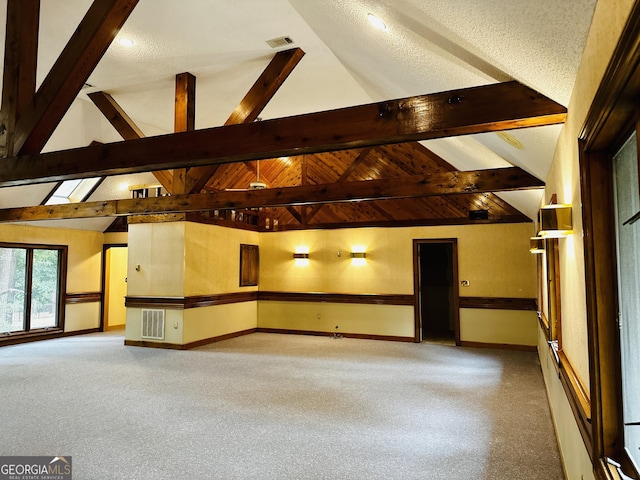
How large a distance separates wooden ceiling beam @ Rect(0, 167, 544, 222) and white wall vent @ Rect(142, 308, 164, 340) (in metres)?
1.96

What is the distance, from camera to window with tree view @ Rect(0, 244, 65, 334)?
315 inches

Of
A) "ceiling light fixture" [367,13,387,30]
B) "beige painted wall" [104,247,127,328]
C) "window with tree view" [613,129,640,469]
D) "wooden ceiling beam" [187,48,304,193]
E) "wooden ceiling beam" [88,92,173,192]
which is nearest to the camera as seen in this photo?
"window with tree view" [613,129,640,469]

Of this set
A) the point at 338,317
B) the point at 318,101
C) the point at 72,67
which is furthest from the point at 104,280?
the point at 72,67

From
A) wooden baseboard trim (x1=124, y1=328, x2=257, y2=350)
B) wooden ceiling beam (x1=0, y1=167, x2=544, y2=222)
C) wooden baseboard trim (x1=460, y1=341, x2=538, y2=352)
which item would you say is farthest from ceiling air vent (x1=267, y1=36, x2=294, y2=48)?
wooden baseboard trim (x1=460, y1=341, x2=538, y2=352)

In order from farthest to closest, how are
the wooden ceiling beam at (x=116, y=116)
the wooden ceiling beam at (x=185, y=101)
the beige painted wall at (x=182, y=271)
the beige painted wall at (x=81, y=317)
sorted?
the beige painted wall at (x=81, y=317) → the beige painted wall at (x=182, y=271) → the wooden ceiling beam at (x=116, y=116) → the wooden ceiling beam at (x=185, y=101)

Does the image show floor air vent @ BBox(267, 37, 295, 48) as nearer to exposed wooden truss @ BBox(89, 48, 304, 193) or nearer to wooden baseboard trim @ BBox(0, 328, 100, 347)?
exposed wooden truss @ BBox(89, 48, 304, 193)

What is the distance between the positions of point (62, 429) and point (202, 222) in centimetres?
448

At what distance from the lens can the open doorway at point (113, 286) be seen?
9883mm

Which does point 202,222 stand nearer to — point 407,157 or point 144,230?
point 144,230

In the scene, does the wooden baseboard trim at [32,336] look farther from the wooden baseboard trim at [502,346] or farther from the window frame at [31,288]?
the wooden baseboard trim at [502,346]

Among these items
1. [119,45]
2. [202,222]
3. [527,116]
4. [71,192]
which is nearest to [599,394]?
[527,116]

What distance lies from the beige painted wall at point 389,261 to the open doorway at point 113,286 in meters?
3.90

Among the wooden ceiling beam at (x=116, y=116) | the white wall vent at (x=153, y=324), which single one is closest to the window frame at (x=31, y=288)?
the white wall vent at (x=153, y=324)

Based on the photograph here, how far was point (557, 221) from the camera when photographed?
2264 millimetres
